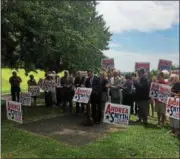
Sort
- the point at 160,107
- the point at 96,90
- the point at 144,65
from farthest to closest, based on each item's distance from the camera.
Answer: the point at 144,65
the point at 96,90
the point at 160,107

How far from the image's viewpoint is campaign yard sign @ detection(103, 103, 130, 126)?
8.77 metres

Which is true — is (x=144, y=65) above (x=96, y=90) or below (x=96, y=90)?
above

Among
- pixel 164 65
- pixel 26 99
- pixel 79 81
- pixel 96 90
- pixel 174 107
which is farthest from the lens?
pixel 79 81

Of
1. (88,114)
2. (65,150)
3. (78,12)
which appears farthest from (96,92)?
(78,12)

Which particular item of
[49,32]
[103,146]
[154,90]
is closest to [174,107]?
[154,90]

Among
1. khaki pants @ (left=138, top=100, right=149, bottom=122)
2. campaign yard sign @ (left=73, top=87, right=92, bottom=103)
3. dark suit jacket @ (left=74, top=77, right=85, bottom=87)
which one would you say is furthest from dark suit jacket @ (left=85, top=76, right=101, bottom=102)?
dark suit jacket @ (left=74, top=77, right=85, bottom=87)

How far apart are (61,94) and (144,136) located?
672 cm

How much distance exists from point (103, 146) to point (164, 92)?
2.79 m

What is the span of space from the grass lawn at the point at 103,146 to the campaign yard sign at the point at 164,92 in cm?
108

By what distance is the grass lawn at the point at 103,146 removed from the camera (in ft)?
29.6

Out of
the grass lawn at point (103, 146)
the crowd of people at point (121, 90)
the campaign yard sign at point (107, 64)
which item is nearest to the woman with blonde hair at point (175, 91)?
the crowd of people at point (121, 90)

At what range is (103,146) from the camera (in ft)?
31.9

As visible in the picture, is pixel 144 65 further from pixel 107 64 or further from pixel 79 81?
pixel 79 81

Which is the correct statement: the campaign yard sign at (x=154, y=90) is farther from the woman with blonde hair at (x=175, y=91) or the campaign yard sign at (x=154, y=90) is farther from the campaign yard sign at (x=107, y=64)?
the campaign yard sign at (x=107, y=64)
